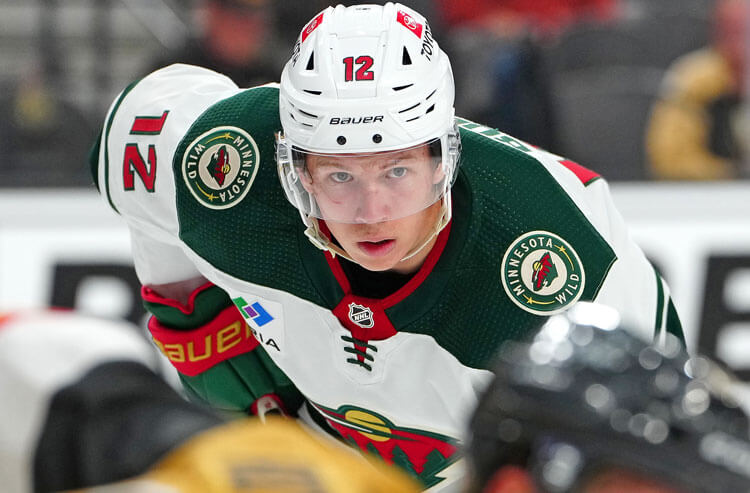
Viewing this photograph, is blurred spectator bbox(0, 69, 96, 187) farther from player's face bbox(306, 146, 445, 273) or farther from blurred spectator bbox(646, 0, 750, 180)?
player's face bbox(306, 146, 445, 273)

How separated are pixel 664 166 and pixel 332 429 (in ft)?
8.69

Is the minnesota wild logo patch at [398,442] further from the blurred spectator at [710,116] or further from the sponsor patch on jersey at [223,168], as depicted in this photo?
the blurred spectator at [710,116]

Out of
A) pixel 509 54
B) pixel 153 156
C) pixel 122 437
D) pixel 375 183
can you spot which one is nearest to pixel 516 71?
pixel 509 54

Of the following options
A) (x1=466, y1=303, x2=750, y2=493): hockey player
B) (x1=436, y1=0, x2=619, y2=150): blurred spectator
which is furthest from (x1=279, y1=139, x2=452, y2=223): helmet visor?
(x1=436, y1=0, x2=619, y2=150): blurred spectator

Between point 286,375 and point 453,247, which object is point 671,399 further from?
point 286,375

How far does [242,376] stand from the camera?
2.59 meters

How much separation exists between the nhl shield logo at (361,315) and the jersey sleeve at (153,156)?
441 mm

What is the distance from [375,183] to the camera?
1.98 metres

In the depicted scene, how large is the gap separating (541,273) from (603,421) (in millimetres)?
1122

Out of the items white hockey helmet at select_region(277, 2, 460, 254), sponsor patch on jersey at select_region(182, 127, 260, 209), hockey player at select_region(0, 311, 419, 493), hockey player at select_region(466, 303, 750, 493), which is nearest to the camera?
hockey player at select_region(0, 311, 419, 493)

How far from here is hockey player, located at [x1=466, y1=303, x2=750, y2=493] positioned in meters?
0.91

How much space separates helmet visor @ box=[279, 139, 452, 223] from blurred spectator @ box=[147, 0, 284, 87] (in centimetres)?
229

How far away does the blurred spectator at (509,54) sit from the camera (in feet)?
15.0

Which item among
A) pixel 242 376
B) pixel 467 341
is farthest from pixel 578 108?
pixel 467 341
